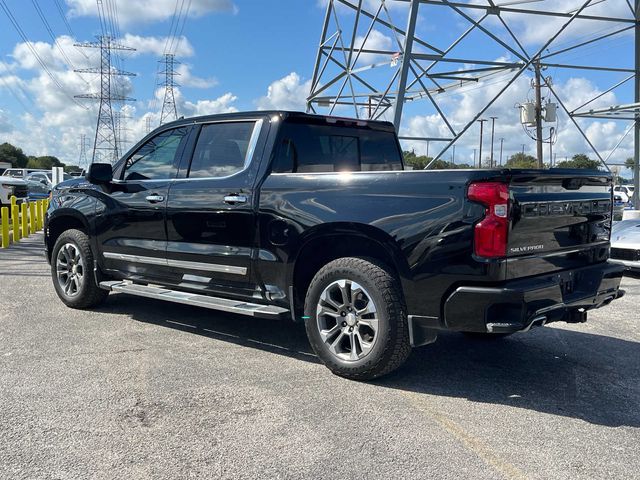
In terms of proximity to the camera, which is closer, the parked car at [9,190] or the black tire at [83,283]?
the black tire at [83,283]

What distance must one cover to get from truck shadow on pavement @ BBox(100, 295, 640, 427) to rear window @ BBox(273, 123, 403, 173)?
160 centimetres

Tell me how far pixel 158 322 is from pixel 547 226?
388cm

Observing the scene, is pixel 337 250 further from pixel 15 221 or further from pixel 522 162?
pixel 522 162

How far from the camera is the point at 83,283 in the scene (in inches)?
249

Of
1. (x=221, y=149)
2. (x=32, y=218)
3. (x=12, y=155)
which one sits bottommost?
(x=32, y=218)

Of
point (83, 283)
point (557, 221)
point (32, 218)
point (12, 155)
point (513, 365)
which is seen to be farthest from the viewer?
point (12, 155)

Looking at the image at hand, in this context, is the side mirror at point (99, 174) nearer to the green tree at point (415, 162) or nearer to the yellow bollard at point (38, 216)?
the green tree at point (415, 162)

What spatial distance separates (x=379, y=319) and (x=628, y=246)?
241 inches

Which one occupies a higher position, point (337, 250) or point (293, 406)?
point (337, 250)

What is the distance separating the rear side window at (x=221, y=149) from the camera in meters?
5.04

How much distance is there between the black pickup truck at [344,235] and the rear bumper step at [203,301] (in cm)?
2

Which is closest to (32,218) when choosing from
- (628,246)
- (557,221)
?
(628,246)

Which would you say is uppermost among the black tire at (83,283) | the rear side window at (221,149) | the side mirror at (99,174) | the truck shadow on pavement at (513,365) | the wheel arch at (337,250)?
the rear side window at (221,149)

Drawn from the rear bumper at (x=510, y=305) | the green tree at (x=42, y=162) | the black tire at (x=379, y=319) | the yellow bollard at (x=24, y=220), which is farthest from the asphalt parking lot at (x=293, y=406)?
the green tree at (x=42, y=162)
